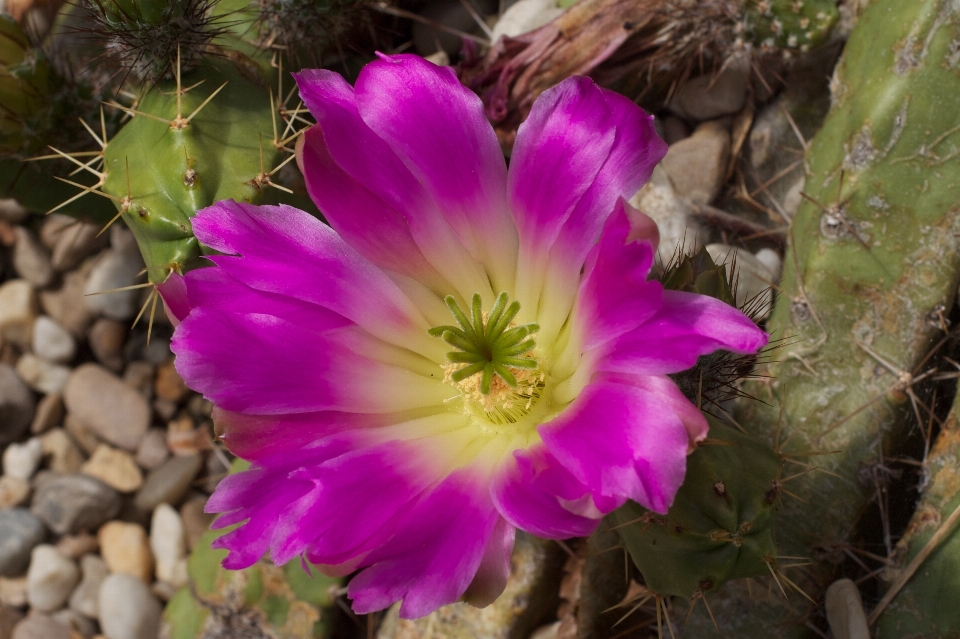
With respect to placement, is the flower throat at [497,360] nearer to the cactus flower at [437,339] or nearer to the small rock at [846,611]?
the cactus flower at [437,339]

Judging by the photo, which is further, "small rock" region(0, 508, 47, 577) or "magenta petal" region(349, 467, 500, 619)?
"small rock" region(0, 508, 47, 577)

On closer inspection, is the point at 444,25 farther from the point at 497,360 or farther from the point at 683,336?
the point at 683,336

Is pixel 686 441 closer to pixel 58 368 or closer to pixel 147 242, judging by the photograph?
pixel 147 242

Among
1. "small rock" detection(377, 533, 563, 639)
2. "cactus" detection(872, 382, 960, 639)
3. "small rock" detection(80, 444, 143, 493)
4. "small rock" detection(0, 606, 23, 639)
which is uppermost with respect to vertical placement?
"cactus" detection(872, 382, 960, 639)

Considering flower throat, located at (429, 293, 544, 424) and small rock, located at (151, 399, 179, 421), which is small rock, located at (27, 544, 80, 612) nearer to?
small rock, located at (151, 399, 179, 421)

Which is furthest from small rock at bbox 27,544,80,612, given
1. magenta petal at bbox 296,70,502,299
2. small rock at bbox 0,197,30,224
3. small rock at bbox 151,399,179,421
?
magenta petal at bbox 296,70,502,299

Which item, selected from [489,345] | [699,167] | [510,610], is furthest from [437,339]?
[699,167]

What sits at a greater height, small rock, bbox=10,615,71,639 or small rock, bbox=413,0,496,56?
small rock, bbox=413,0,496,56

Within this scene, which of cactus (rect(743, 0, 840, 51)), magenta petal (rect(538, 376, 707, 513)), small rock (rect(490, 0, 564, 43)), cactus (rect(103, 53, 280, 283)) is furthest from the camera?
small rock (rect(490, 0, 564, 43))

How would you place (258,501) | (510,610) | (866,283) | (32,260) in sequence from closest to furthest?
(258,501), (866,283), (510,610), (32,260)
